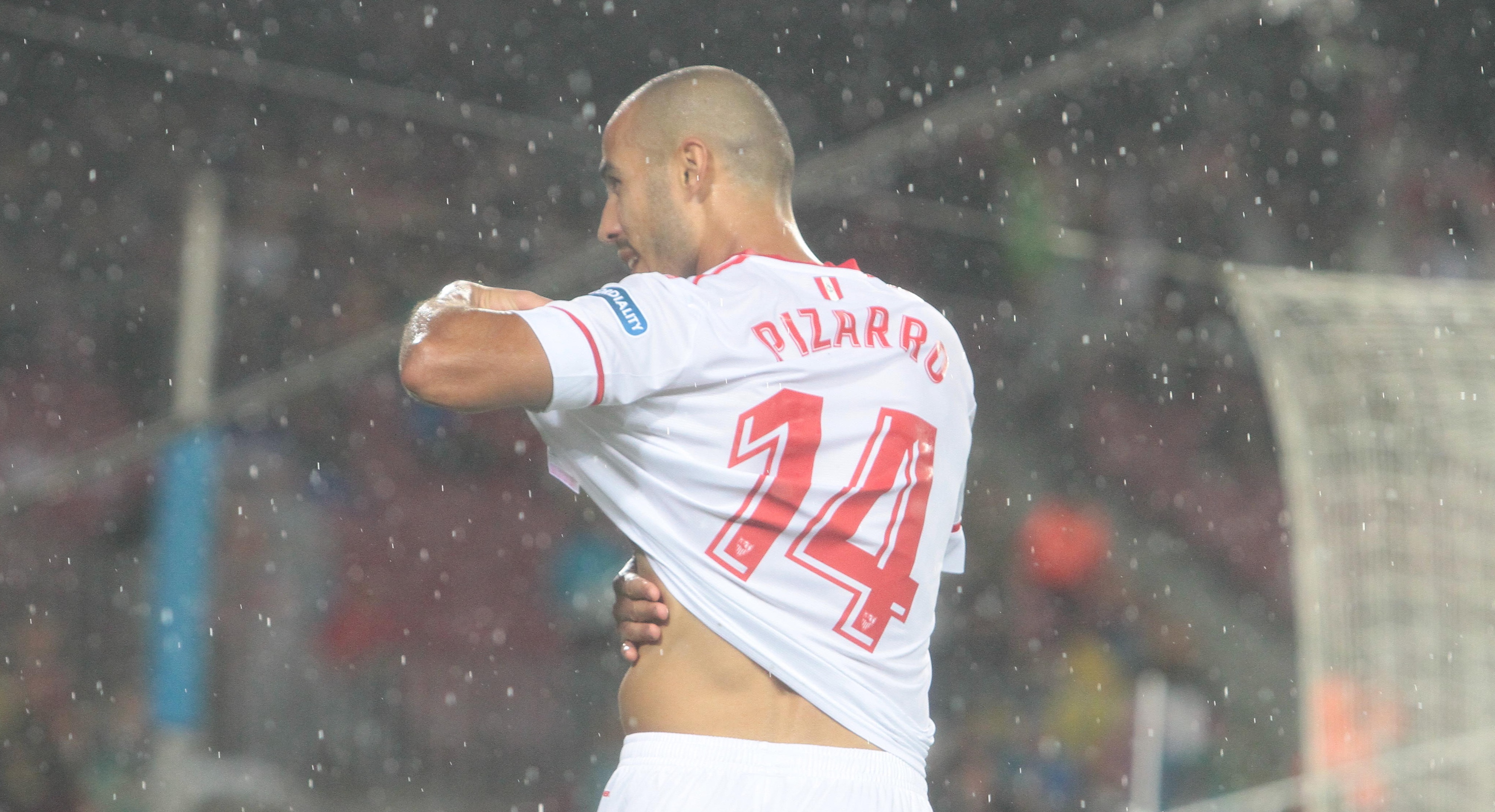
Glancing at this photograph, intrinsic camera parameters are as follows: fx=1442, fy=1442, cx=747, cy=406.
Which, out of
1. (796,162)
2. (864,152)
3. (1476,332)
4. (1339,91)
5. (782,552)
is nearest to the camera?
(782,552)

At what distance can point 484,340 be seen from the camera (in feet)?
4.49

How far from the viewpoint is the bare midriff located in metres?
1.47

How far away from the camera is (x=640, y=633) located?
1517 millimetres

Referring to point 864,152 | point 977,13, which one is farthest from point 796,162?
point 864,152

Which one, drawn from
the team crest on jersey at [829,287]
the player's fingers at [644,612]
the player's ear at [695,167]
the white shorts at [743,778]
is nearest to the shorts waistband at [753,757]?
the white shorts at [743,778]

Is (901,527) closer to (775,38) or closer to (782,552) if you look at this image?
(782,552)

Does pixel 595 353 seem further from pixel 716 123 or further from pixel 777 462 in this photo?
pixel 716 123

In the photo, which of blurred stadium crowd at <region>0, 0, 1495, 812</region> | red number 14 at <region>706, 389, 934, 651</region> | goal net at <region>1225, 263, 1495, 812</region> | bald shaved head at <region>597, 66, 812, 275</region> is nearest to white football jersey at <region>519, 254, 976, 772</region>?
red number 14 at <region>706, 389, 934, 651</region>

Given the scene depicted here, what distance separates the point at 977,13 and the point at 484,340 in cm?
586

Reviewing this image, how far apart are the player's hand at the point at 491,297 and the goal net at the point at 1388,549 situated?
3.21 meters

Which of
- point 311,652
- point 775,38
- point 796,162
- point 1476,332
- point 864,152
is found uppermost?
point 775,38

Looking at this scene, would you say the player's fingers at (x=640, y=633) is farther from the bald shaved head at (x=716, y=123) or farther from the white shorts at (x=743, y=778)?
the bald shaved head at (x=716, y=123)

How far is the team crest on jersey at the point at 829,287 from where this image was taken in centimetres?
155

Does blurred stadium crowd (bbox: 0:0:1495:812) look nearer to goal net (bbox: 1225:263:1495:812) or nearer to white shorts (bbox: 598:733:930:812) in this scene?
goal net (bbox: 1225:263:1495:812)
